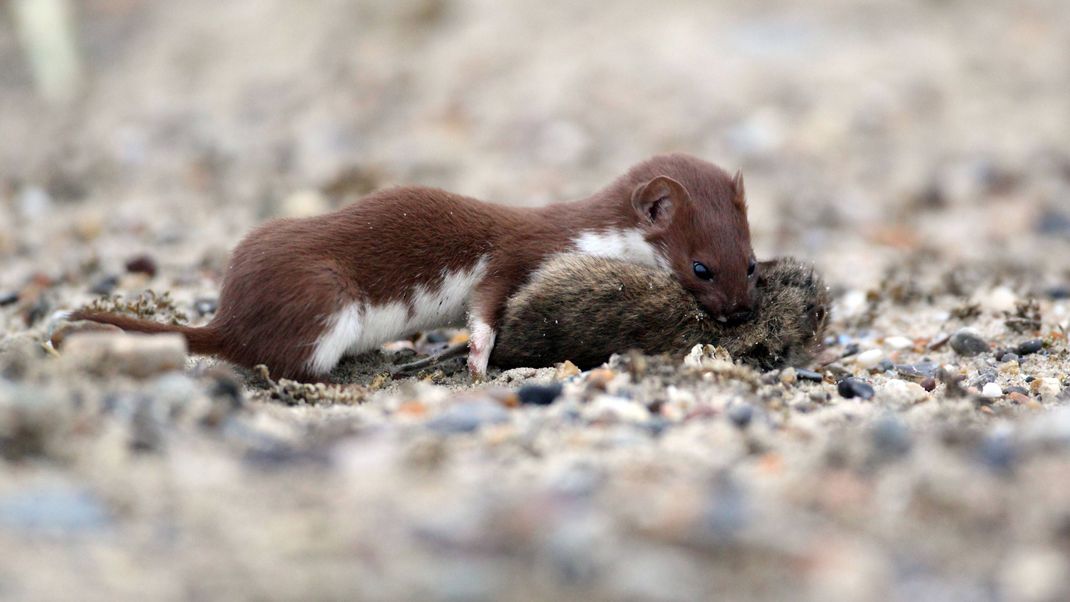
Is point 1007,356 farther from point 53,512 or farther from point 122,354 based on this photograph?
point 53,512

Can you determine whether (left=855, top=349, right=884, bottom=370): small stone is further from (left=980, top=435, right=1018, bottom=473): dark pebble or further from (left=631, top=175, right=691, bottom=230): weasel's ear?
(left=980, top=435, right=1018, bottom=473): dark pebble

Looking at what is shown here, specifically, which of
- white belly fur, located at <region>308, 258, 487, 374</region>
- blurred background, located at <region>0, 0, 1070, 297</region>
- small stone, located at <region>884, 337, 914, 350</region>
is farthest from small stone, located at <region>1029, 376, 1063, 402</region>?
blurred background, located at <region>0, 0, 1070, 297</region>

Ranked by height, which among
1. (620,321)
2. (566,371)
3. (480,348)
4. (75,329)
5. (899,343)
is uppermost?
(899,343)

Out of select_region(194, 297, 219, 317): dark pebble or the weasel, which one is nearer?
the weasel

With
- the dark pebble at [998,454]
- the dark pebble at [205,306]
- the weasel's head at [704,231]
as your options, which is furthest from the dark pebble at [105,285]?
the dark pebble at [998,454]

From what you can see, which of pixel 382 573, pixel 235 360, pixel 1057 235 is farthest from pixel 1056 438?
pixel 1057 235

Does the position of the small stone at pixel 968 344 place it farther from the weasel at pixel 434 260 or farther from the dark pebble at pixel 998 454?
the dark pebble at pixel 998 454

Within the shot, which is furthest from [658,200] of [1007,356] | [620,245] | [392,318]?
[1007,356]
